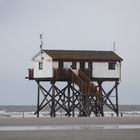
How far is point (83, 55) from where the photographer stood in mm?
64188

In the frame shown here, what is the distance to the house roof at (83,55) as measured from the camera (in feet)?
206

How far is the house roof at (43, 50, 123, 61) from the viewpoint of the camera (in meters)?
62.8

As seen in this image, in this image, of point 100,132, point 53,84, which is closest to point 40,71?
point 53,84

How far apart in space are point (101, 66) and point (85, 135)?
3216cm

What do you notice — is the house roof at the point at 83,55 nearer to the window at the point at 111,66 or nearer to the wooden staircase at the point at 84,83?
the window at the point at 111,66

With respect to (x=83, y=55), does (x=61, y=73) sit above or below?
below

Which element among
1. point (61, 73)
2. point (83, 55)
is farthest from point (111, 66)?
point (61, 73)

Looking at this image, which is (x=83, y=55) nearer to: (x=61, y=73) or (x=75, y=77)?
(x=75, y=77)

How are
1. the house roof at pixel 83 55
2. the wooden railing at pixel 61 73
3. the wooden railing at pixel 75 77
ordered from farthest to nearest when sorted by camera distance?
the house roof at pixel 83 55 → the wooden railing at pixel 61 73 → the wooden railing at pixel 75 77

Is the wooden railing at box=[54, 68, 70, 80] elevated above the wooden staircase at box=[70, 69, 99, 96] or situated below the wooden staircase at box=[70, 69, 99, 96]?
above

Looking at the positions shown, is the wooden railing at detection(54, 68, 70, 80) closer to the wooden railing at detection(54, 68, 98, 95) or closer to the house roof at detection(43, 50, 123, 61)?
the wooden railing at detection(54, 68, 98, 95)

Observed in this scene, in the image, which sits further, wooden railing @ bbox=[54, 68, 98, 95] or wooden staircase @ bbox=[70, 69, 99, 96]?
wooden railing @ bbox=[54, 68, 98, 95]

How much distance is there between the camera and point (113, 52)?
67.5m

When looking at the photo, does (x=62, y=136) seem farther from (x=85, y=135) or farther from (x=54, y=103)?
(x=54, y=103)
